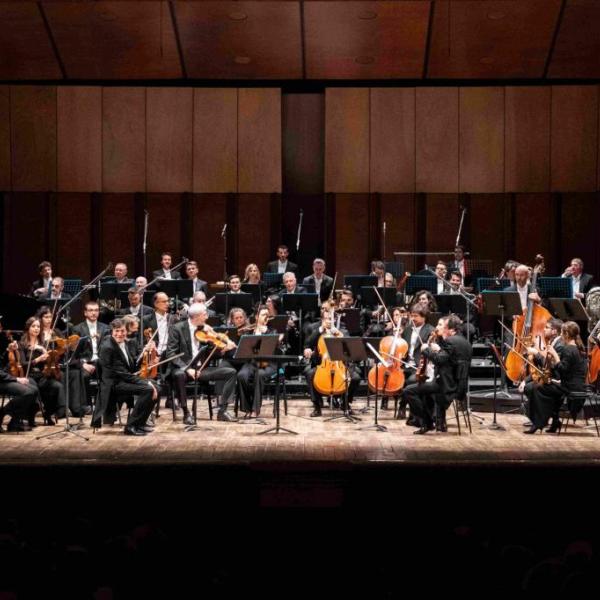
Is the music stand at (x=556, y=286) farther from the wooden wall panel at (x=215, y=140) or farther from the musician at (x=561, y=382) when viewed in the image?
the wooden wall panel at (x=215, y=140)

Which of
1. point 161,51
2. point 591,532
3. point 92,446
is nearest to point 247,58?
point 161,51

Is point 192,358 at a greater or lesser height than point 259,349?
lesser

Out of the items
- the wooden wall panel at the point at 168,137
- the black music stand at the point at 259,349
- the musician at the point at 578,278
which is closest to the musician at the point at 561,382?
the black music stand at the point at 259,349

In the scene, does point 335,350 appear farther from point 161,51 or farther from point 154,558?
point 161,51

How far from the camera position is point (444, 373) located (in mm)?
7434

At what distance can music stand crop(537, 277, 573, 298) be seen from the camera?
9211mm

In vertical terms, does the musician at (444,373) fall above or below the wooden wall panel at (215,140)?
below

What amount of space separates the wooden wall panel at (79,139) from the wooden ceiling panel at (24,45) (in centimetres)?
44

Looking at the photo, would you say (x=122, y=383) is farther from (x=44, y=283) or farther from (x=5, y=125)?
(x=5, y=125)

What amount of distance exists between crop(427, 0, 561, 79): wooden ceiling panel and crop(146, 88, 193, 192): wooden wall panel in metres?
3.54

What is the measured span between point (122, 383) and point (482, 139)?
7103 mm

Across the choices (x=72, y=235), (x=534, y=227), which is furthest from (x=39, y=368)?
(x=534, y=227)

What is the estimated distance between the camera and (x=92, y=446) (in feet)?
22.4

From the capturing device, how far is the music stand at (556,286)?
9.21 meters
